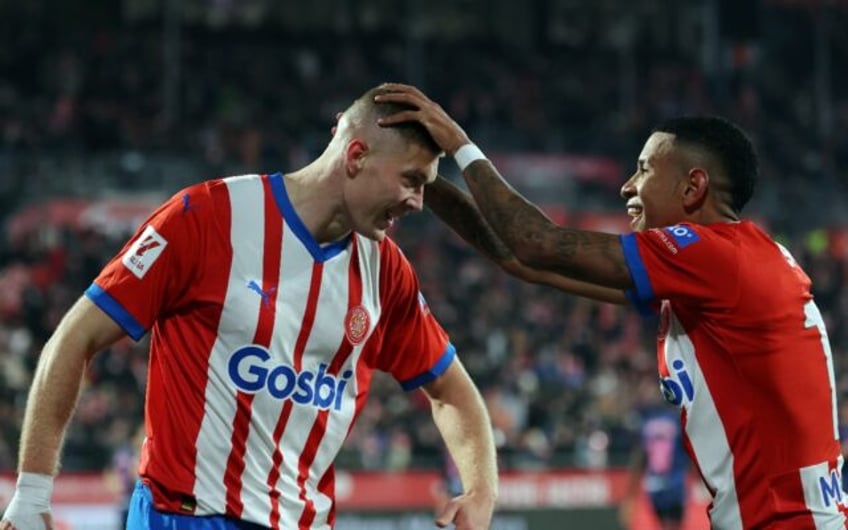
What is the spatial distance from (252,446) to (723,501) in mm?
1490

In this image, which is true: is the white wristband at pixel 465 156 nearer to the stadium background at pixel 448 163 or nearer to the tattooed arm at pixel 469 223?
the tattooed arm at pixel 469 223

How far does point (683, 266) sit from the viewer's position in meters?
4.69

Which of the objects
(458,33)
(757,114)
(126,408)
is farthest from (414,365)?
(458,33)

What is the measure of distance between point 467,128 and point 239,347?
2351cm

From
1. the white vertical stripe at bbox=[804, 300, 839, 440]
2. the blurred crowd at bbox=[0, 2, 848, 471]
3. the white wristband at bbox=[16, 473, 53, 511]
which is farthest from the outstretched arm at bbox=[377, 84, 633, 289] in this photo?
the blurred crowd at bbox=[0, 2, 848, 471]

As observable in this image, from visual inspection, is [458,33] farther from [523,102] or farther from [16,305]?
[16,305]

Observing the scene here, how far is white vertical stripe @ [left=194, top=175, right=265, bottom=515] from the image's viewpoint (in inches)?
184

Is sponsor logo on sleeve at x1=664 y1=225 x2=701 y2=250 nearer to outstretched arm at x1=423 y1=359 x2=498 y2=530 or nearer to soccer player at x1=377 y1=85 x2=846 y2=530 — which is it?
soccer player at x1=377 y1=85 x2=846 y2=530

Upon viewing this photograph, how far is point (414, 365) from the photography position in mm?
5379

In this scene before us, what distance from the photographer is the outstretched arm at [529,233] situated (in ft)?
15.5

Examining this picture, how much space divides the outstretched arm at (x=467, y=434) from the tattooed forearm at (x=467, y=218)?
1.57 ft

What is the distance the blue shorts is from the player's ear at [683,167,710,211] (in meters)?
1.73

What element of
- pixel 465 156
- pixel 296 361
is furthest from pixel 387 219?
pixel 296 361

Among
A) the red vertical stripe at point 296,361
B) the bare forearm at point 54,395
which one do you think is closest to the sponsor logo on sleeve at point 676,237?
the red vertical stripe at point 296,361
